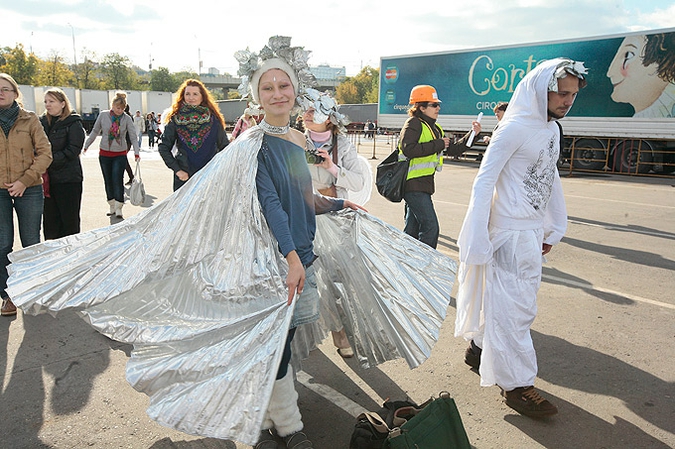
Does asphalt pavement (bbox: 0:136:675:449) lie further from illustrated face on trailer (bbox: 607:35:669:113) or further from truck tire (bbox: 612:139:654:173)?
truck tire (bbox: 612:139:654:173)

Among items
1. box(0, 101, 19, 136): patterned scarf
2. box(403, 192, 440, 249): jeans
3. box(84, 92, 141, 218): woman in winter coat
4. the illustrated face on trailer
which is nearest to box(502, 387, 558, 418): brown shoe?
box(403, 192, 440, 249): jeans

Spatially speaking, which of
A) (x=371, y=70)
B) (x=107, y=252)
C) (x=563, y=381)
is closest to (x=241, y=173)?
(x=107, y=252)

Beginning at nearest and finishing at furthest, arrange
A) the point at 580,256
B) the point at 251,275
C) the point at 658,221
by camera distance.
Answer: the point at 251,275 < the point at 580,256 < the point at 658,221

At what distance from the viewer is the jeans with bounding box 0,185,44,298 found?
4.72 metres

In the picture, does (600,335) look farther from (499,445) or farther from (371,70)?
(371,70)

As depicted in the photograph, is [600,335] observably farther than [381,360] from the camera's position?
Yes

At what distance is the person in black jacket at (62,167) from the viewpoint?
549cm

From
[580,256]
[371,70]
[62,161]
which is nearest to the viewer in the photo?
[62,161]

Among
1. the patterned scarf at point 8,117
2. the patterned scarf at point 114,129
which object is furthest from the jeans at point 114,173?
the patterned scarf at point 8,117

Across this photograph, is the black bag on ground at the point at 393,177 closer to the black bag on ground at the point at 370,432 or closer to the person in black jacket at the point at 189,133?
the person in black jacket at the point at 189,133

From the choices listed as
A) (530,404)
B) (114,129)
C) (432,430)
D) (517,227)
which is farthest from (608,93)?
(432,430)

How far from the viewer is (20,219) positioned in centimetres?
489

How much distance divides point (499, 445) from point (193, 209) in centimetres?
210

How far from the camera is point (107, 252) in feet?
9.28
